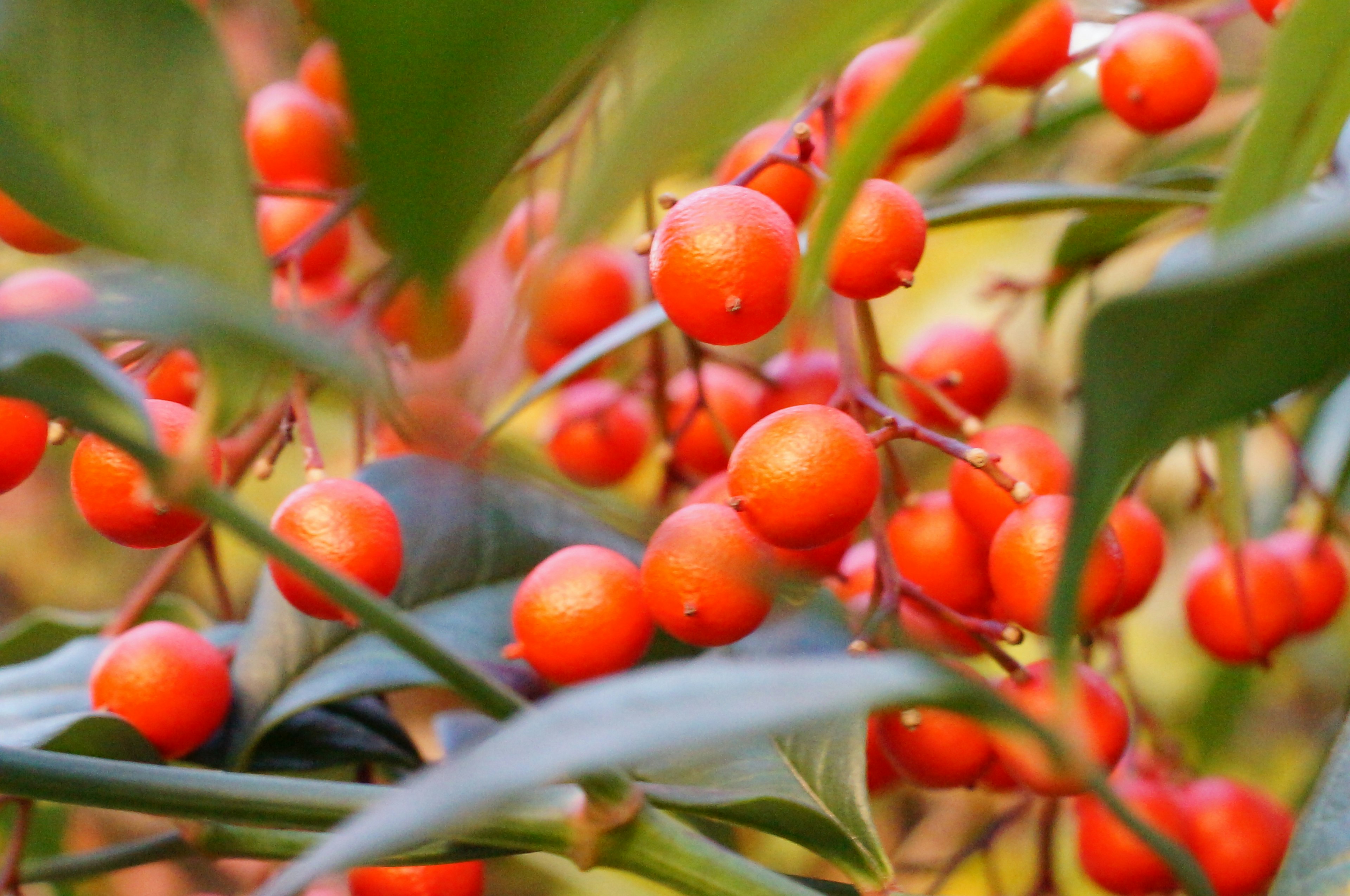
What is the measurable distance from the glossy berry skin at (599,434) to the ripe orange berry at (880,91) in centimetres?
21

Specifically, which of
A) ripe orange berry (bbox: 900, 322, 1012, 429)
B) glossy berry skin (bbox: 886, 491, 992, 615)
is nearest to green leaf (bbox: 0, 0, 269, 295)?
glossy berry skin (bbox: 886, 491, 992, 615)

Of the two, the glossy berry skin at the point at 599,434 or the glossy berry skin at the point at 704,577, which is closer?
the glossy berry skin at the point at 704,577

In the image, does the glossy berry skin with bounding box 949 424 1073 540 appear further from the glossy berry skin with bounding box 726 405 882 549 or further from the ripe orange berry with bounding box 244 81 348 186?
the ripe orange berry with bounding box 244 81 348 186

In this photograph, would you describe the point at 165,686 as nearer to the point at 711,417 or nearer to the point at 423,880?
the point at 423,880

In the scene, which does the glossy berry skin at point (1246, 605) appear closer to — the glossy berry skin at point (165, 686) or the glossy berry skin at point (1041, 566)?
the glossy berry skin at point (1041, 566)

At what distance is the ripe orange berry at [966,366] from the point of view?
0.62 metres

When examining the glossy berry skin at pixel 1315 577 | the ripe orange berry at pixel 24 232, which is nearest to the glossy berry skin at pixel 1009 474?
the glossy berry skin at pixel 1315 577

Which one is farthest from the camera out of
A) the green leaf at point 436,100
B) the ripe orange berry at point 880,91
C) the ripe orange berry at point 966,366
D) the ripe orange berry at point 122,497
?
the ripe orange berry at point 966,366

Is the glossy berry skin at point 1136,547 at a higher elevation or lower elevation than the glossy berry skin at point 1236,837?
higher

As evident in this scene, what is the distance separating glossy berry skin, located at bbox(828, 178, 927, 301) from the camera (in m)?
0.39

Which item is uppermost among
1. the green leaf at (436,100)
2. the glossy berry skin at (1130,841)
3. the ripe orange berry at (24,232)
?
the green leaf at (436,100)

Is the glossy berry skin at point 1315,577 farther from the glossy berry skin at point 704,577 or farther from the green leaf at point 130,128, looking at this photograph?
the green leaf at point 130,128

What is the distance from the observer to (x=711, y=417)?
1.95 ft

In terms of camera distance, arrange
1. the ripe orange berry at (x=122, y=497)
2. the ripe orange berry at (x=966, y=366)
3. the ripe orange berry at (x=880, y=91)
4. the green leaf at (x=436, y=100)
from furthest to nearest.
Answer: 1. the ripe orange berry at (x=966, y=366)
2. the ripe orange berry at (x=880, y=91)
3. the ripe orange berry at (x=122, y=497)
4. the green leaf at (x=436, y=100)
